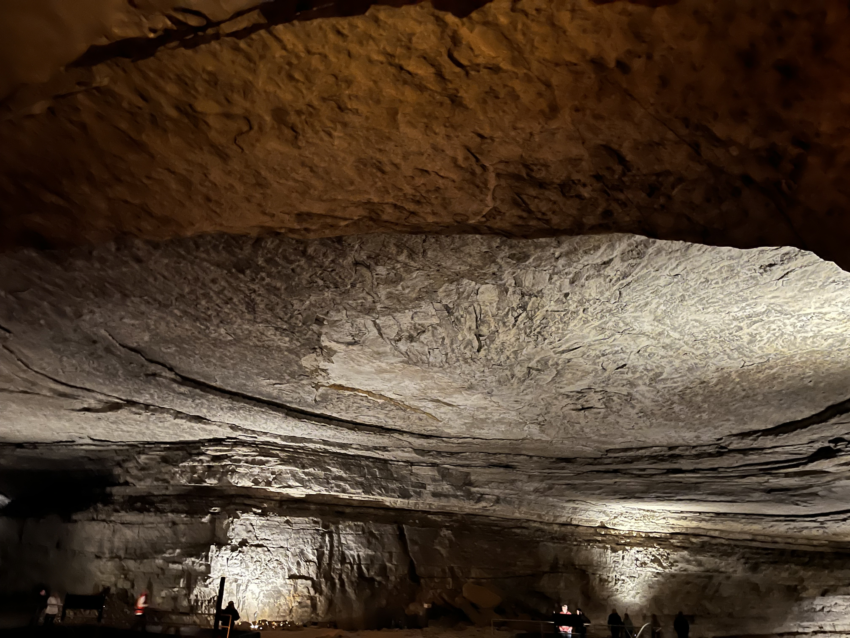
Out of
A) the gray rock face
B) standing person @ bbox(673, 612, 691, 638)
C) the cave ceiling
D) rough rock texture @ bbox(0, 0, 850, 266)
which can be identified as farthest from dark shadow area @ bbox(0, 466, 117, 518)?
standing person @ bbox(673, 612, 691, 638)

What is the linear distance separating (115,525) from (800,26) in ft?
22.7

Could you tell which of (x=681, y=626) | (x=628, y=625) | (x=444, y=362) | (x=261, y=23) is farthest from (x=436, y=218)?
(x=681, y=626)

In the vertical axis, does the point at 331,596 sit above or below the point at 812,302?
below

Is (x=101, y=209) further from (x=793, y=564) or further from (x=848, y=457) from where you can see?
(x=793, y=564)

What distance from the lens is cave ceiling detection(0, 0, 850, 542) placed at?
3.86ft

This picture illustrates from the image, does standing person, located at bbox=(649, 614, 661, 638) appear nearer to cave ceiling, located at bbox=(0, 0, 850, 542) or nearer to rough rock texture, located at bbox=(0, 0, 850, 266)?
cave ceiling, located at bbox=(0, 0, 850, 542)

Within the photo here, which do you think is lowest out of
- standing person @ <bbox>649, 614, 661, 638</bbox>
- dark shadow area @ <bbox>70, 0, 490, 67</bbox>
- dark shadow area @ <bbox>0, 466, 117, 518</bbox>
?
standing person @ <bbox>649, 614, 661, 638</bbox>

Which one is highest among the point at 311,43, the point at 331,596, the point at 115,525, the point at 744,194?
the point at 311,43

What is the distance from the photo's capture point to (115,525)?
6004mm

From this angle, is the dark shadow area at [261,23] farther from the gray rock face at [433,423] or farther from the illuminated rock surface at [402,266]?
the gray rock face at [433,423]

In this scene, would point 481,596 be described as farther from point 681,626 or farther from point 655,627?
point 681,626

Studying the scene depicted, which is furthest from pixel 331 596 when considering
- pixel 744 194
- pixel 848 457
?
pixel 744 194

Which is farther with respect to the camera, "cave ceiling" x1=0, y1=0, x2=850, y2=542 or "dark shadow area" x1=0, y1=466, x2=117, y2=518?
"dark shadow area" x1=0, y1=466, x2=117, y2=518

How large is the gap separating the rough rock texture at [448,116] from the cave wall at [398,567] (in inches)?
195
